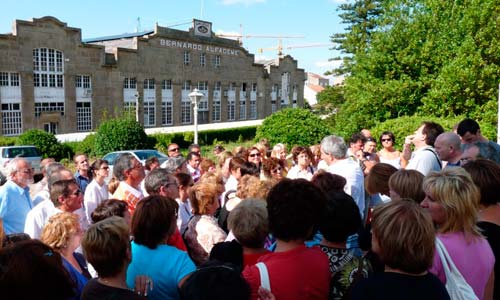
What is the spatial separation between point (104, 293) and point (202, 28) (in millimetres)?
49406

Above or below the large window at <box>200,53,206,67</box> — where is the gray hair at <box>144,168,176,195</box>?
below

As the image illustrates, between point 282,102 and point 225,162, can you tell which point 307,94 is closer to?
point 282,102

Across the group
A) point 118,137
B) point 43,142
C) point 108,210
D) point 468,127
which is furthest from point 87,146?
point 108,210

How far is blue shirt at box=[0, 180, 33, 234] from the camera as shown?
556 cm

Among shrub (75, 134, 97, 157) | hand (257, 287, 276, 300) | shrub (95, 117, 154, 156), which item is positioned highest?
hand (257, 287, 276, 300)

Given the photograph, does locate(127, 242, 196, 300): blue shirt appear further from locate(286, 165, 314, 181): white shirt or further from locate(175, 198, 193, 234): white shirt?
locate(286, 165, 314, 181): white shirt

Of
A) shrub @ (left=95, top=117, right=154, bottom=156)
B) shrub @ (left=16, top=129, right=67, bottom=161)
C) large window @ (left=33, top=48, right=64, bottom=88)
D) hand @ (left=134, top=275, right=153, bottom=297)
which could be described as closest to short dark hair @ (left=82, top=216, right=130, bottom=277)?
hand @ (left=134, top=275, right=153, bottom=297)

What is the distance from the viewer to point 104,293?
2586 mm

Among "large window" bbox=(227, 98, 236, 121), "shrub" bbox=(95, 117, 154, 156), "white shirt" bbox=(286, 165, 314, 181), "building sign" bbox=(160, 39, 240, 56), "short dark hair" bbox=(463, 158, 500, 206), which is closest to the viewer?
"short dark hair" bbox=(463, 158, 500, 206)

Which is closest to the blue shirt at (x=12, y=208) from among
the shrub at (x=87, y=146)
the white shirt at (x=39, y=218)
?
the white shirt at (x=39, y=218)

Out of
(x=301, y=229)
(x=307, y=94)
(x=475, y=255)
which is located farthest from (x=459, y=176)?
(x=307, y=94)

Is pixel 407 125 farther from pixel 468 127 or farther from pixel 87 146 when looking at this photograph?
pixel 87 146

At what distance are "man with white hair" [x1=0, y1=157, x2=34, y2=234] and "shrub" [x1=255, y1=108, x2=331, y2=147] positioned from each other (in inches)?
425

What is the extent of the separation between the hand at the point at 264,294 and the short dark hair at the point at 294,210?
13.6 inches
